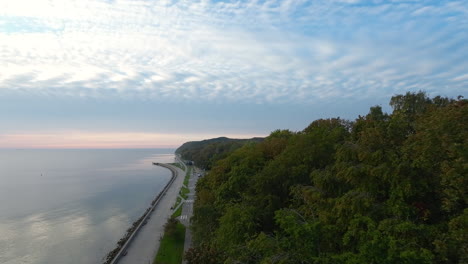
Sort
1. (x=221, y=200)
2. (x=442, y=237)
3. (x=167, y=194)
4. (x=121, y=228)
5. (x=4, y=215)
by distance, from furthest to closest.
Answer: (x=167, y=194), (x=4, y=215), (x=121, y=228), (x=221, y=200), (x=442, y=237)

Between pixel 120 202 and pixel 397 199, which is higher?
pixel 397 199

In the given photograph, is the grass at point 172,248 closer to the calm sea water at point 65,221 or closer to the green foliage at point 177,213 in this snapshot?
the calm sea water at point 65,221

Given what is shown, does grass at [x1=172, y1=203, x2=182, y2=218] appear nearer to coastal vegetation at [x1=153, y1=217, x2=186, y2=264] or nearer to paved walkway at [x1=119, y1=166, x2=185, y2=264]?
paved walkway at [x1=119, y1=166, x2=185, y2=264]

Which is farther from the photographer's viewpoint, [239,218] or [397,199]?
[239,218]

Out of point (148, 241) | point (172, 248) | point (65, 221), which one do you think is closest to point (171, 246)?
point (172, 248)

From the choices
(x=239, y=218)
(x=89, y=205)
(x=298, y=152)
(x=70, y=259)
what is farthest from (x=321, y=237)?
(x=89, y=205)

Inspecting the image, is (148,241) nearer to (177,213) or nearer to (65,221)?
(177,213)

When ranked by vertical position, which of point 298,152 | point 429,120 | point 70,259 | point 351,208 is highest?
point 429,120

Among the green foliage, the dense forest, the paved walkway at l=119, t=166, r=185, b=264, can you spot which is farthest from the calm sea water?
the dense forest

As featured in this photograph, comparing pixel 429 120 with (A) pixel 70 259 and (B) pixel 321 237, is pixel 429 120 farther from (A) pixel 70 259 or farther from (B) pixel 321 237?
(A) pixel 70 259
